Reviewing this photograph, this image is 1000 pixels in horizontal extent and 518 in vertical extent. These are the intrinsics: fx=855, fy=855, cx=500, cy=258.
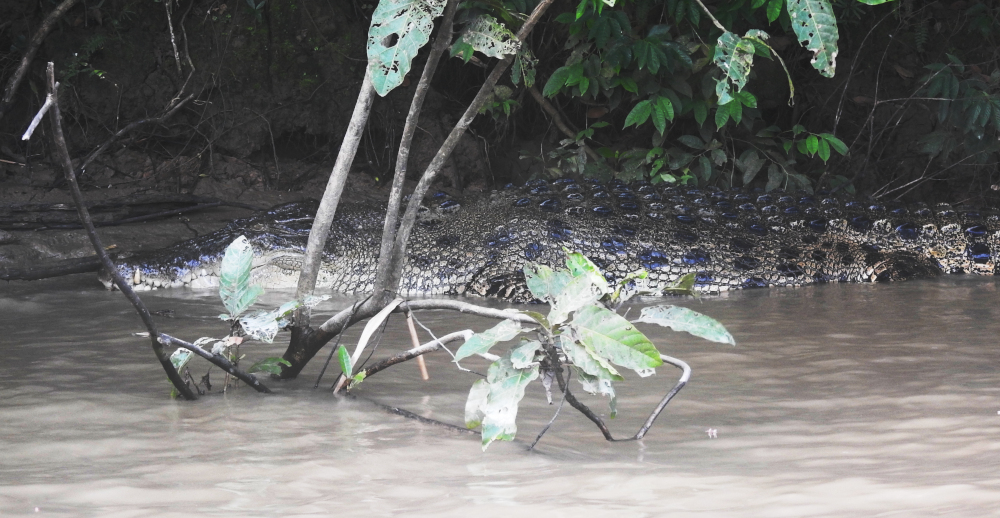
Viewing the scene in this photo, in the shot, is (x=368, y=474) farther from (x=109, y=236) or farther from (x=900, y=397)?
(x=109, y=236)

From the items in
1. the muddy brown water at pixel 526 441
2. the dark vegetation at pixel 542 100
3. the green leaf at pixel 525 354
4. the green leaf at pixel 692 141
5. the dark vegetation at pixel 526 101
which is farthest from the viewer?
the green leaf at pixel 692 141

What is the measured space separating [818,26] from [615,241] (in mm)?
3020

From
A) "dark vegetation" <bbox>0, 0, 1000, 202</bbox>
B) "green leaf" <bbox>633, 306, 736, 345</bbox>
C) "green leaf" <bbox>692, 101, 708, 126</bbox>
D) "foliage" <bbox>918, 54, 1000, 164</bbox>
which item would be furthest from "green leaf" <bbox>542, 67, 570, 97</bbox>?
"green leaf" <bbox>633, 306, 736, 345</bbox>

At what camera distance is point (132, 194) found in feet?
18.9

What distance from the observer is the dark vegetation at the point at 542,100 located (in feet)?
18.9

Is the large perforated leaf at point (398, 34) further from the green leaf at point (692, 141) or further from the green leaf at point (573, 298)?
the green leaf at point (692, 141)

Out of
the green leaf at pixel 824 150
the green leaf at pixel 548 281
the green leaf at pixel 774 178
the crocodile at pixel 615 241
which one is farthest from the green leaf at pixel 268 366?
the green leaf at pixel 774 178

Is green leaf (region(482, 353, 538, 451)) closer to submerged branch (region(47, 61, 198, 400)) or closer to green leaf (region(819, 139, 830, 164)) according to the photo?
submerged branch (region(47, 61, 198, 400))

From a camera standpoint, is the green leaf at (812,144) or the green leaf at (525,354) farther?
the green leaf at (812,144)

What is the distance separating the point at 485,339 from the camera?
172 cm

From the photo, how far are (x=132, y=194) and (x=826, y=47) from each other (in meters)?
5.00

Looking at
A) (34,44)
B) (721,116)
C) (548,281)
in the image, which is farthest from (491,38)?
(34,44)

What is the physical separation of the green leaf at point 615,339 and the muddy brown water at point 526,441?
8.0 inches

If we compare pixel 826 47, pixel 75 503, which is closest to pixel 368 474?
pixel 75 503
